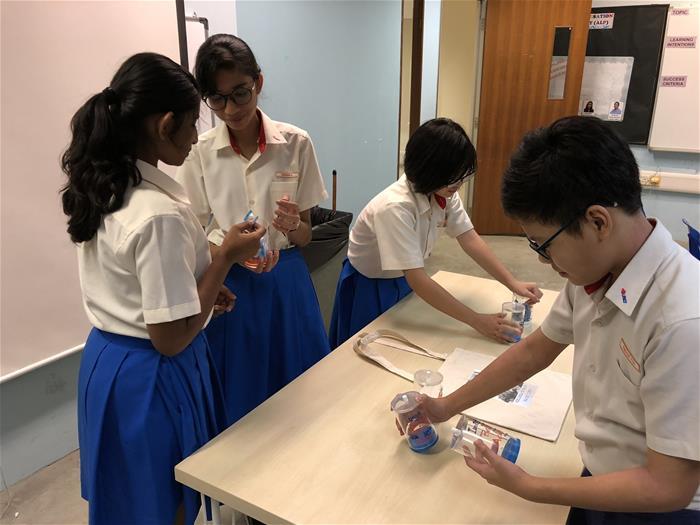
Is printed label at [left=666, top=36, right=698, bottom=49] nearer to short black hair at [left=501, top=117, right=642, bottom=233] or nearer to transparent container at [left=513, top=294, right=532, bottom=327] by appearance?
transparent container at [left=513, top=294, right=532, bottom=327]

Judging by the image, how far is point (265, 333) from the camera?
1693 mm

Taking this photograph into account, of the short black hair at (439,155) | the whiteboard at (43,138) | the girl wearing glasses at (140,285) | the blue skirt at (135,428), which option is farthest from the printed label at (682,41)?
the blue skirt at (135,428)

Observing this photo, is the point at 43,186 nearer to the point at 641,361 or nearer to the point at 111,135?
the point at 111,135

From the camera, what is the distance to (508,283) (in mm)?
1819

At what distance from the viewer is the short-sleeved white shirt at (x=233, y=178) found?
1618 millimetres

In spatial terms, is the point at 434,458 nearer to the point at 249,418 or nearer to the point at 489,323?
the point at 249,418

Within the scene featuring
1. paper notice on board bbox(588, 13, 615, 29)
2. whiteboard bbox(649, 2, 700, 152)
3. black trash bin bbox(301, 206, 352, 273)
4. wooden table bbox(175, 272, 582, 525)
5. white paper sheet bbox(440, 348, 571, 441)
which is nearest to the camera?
wooden table bbox(175, 272, 582, 525)

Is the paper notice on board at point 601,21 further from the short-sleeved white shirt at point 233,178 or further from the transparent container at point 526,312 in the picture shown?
the short-sleeved white shirt at point 233,178

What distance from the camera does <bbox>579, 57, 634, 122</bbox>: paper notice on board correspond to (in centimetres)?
466

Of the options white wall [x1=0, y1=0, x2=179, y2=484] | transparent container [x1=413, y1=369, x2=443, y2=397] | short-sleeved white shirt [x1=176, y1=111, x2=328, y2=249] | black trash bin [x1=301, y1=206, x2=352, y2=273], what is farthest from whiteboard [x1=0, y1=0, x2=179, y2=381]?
transparent container [x1=413, y1=369, x2=443, y2=397]

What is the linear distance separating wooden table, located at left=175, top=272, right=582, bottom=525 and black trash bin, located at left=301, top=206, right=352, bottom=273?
1271mm

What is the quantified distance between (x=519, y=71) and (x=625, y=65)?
35.4 inches

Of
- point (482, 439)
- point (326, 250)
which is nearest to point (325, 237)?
point (326, 250)

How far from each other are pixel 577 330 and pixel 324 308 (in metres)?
2.08
